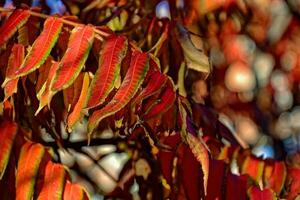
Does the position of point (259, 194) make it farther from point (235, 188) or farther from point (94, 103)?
point (94, 103)

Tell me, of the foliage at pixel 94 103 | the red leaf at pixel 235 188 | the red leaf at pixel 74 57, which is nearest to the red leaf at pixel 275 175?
the foliage at pixel 94 103

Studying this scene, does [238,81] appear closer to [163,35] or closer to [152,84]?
[163,35]

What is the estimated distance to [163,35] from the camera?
5.30 ft

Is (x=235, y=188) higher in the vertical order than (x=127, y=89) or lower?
lower

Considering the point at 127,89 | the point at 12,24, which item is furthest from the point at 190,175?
the point at 12,24

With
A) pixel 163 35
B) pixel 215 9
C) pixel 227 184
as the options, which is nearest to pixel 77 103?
pixel 227 184

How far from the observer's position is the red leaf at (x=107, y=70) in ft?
3.24

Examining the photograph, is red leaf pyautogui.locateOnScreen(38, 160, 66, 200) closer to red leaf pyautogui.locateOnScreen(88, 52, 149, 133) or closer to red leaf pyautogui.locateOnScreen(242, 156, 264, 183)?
red leaf pyautogui.locateOnScreen(88, 52, 149, 133)

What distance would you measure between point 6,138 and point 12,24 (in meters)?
0.21

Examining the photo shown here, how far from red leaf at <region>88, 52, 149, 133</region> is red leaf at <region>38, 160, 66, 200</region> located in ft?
0.76

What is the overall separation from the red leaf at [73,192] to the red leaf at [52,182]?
0.8 inches

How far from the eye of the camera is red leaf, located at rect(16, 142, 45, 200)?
1.12 m

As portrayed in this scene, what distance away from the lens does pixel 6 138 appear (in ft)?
3.86

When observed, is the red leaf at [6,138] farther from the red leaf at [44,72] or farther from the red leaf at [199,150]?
the red leaf at [199,150]
